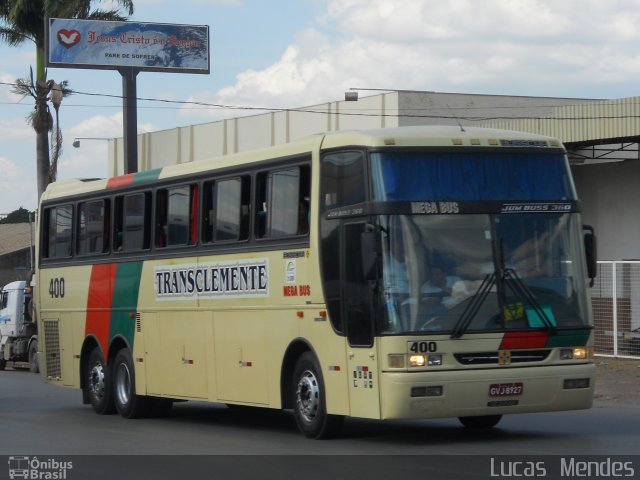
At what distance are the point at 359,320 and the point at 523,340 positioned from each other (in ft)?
5.54

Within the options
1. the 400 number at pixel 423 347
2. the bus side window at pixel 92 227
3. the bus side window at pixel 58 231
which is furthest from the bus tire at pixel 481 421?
the bus side window at pixel 58 231

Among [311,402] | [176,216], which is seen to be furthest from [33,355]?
[311,402]

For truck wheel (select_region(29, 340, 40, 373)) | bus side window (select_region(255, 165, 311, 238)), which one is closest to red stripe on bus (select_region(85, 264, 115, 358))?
bus side window (select_region(255, 165, 311, 238))

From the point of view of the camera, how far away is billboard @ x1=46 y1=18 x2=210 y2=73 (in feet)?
143

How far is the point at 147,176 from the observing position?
61.1 feet

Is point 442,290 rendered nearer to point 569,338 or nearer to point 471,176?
point 471,176

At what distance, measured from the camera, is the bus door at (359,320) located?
13.2 m

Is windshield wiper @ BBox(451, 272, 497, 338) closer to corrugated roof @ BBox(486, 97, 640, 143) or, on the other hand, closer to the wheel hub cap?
the wheel hub cap

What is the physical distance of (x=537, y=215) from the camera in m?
13.9

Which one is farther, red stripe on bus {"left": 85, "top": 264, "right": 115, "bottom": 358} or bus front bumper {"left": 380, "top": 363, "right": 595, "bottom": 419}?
red stripe on bus {"left": 85, "top": 264, "right": 115, "bottom": 358}

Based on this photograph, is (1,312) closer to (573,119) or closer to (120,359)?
(573,119)

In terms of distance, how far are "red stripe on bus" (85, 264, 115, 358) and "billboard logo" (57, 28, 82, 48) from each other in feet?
82.2

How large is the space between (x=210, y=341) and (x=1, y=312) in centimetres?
2199

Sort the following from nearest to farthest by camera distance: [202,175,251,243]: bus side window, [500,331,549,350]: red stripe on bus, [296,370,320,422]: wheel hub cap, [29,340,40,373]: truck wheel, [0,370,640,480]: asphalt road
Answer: [0,370,640,480]: asphalt road < [500,331,549,350]: red stripe on bus < [296,370,320,422]: wheel hub cap < [202,175,251,243]: bus side window < [29,340,40,373]: truck wheel
